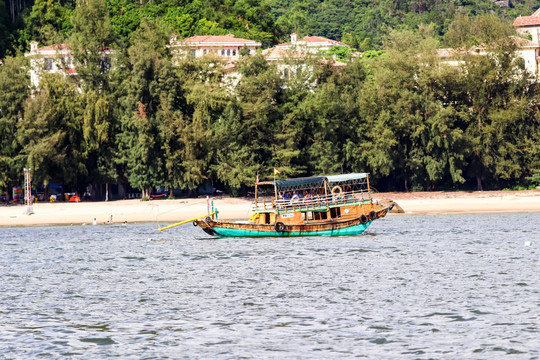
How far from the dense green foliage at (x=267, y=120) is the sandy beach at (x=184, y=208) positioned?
300 cm

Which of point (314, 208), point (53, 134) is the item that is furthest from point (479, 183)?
point (53, 134)

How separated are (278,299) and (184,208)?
49868mm

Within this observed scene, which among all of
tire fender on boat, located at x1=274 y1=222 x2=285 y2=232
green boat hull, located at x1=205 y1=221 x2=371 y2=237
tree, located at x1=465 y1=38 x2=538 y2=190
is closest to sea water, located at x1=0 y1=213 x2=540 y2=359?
green boat hull, located at x1=205 y1=221 x2=371 y2=237

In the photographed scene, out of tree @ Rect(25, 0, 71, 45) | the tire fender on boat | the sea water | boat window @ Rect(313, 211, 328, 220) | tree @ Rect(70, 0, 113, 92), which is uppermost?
tree @ Rect(25, 0, 71, 45)

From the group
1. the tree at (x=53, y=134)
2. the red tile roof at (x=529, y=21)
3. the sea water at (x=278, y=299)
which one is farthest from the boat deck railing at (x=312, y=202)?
the red tile roof at (x=529, y=21)

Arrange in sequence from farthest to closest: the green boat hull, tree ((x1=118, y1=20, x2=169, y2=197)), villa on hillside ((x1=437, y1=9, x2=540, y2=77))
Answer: villa on hillside ((x1=437, y1=9, x2=540, y2=77)) → tree ((x1=118, y1=20, x2=169, y2=197)) → the green boat hull

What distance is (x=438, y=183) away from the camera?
314ft

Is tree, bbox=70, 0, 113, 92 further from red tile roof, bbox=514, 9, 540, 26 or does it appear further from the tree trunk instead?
red tile roof, bbox=514, 9, 540, 26

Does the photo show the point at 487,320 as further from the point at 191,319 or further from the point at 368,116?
the point at 368,116

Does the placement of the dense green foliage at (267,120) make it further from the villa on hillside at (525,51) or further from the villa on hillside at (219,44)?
the villa on hillside at (219,44)

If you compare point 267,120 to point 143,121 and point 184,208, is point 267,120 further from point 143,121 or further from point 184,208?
point 184,208

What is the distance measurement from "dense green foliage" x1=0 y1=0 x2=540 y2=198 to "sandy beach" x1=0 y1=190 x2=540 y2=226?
2998 mm

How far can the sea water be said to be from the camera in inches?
958

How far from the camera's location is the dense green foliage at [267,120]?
3450 inches
